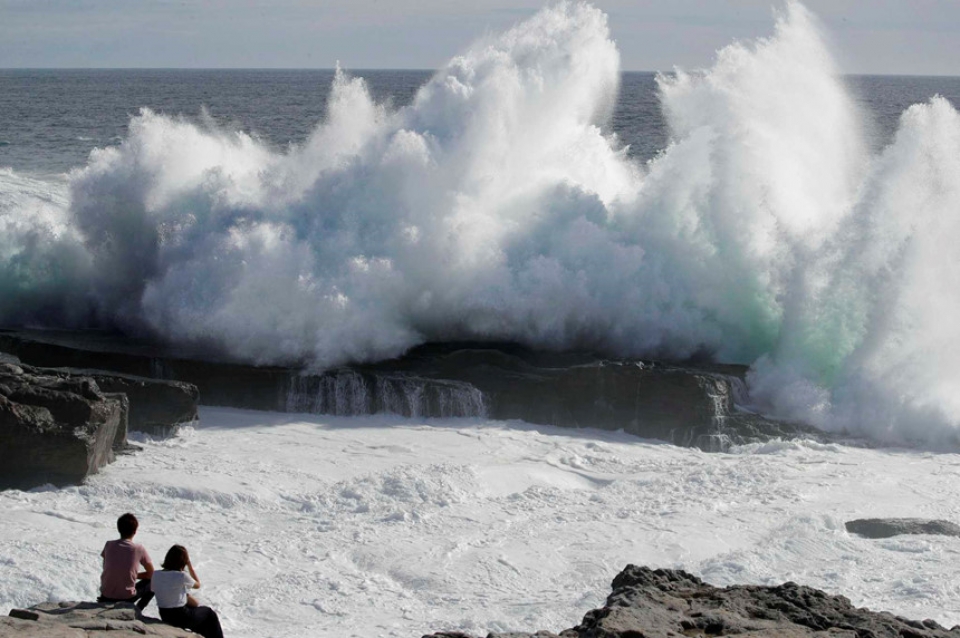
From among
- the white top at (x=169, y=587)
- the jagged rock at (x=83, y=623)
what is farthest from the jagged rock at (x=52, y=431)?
the white top at (x=169, y=587)

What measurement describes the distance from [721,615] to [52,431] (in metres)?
6.74

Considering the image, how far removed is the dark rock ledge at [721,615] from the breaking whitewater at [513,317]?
133cm

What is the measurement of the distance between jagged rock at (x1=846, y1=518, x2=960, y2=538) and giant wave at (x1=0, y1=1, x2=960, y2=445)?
3.49 meters

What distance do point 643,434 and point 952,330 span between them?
454cm

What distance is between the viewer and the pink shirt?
7422 millimetres

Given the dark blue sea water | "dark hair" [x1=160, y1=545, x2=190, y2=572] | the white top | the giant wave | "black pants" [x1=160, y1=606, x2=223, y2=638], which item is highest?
the dark blue sea water

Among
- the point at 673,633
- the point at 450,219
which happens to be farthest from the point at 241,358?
the point at 673,633

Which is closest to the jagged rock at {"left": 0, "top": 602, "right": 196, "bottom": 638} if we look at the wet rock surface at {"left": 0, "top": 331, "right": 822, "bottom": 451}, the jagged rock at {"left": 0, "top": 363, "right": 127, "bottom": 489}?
the jagged rock at {"left": 0, "top": 363, "right": 127, "bottom": 489}

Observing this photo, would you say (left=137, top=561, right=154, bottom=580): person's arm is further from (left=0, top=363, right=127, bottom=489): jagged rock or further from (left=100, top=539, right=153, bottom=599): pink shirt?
(left=0, top=363, right=127, bottom=489): jagged rock

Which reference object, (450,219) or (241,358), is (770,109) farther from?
(241,358)

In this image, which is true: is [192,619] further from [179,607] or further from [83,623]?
[83,623]

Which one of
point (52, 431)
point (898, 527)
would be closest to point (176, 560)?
point (52, 431)

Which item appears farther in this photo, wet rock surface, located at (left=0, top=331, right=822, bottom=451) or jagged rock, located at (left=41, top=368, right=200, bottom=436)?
wet rock surface, located at (left=0, top=331, right=822, bottom=451)

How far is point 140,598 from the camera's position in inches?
294
